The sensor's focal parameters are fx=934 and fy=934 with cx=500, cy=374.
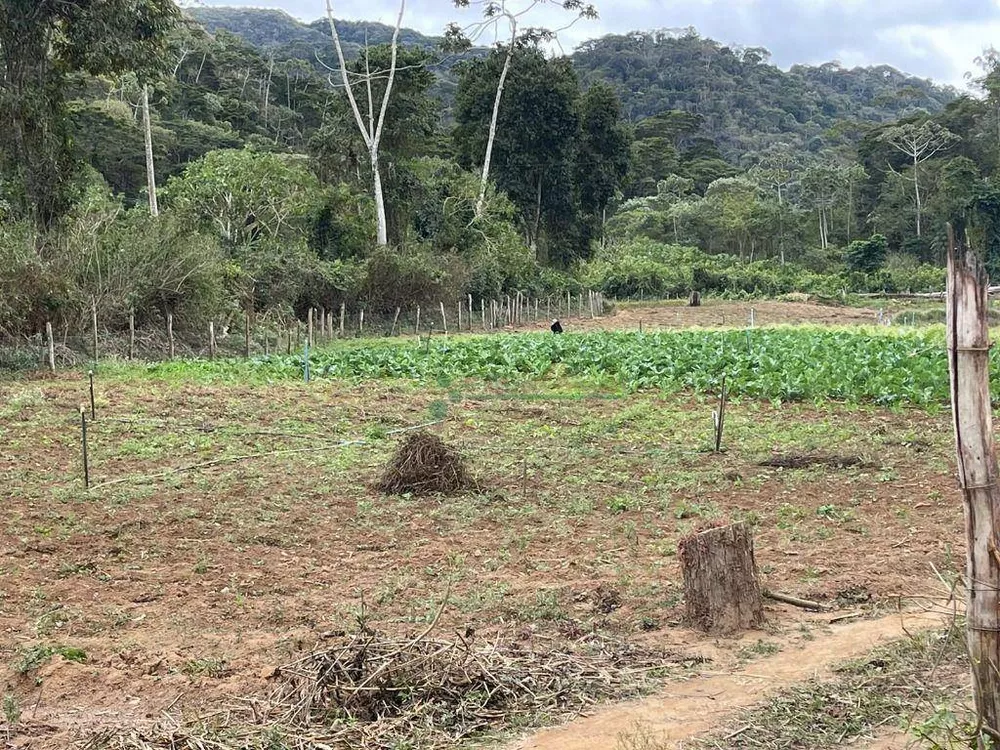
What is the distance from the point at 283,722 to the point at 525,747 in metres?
1.12

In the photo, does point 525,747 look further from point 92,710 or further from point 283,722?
point 92,710

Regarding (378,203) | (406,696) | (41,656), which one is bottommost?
(406,696)

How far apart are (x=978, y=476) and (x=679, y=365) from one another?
13918mm

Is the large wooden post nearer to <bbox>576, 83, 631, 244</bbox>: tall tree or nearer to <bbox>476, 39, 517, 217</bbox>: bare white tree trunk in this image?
<bbox>476, 39, 517, 217</bbox>: bare white tree trunk

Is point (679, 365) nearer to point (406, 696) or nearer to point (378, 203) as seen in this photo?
point (406, 696)

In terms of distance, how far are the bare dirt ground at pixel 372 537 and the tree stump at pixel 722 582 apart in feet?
0.48

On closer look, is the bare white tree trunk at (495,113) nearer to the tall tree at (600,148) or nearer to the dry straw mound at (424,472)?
the tall tree at (600,148)

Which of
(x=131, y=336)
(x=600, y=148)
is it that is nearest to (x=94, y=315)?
(x=131, y=336)

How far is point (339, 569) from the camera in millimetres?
6840

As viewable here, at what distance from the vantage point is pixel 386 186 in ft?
122

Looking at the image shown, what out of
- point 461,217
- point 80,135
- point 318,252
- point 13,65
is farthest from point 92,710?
Result: point 80,135

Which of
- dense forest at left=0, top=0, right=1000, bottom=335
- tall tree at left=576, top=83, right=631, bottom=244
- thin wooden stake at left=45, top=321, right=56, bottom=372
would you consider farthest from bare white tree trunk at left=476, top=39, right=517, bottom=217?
thin wooden stake at left=45, top=321, right=56, bottom=372

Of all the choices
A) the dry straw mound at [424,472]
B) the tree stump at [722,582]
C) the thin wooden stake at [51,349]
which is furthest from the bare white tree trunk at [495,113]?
the tree stump at [722,582]

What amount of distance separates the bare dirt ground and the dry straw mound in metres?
0.23
